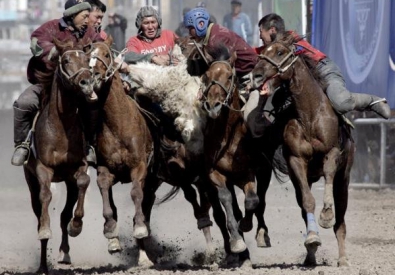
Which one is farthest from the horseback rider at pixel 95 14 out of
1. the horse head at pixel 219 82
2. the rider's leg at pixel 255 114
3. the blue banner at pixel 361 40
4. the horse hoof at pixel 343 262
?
the blue banner at pixel 361 40

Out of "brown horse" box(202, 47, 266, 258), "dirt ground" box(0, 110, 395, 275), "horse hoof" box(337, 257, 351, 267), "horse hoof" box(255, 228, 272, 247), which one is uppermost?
"brown horse" box(202, 47, 266, 258)

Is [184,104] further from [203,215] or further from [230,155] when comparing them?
[203,215]

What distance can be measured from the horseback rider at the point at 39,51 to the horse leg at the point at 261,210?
6.38ft

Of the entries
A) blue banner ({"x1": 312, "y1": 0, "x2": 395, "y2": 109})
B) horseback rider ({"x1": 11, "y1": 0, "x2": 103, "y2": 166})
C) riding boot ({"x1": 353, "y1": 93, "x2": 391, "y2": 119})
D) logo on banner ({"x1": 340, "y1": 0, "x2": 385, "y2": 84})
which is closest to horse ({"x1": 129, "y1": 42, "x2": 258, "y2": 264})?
horseback rider ({"x1": 11, "y1": 0, "x2": 103, "y2": 166})

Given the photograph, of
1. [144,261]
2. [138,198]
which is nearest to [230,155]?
[138,198]

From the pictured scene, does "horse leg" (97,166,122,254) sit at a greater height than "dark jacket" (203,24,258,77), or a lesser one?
lesser

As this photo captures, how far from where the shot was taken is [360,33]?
51.0 ft

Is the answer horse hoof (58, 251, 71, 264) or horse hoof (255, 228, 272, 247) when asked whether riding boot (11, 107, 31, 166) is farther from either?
horse hoof (255, 228, 272, 247)

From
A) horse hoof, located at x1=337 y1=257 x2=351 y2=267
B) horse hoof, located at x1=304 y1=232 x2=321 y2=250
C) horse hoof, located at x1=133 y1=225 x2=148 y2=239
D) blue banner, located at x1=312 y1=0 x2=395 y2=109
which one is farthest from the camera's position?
blue banner, located at x1=312 y1=0 x2=395 y2=109

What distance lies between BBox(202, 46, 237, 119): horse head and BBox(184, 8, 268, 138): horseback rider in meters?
0.16

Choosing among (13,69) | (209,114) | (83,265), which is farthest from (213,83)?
(13,69)

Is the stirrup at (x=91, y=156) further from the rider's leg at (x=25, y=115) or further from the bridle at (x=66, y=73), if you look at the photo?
the bridle at (x=66, y=73)

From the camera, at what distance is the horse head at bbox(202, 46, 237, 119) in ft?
32.3

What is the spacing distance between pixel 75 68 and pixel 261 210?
2.45m
